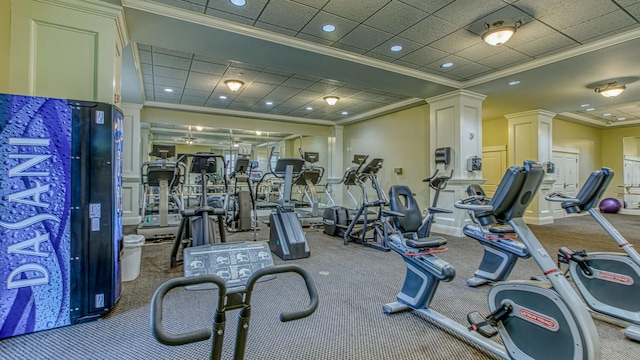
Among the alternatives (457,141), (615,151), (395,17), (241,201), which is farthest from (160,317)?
(615,151)

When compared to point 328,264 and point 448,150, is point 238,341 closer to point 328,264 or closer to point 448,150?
point 328,264

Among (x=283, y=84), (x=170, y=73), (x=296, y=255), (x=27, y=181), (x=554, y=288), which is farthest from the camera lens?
(x=283, y=84)

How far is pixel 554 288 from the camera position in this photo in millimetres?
1544

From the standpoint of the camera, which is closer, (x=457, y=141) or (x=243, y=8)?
(x=243, y=8)

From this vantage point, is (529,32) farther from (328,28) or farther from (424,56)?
(328,28)

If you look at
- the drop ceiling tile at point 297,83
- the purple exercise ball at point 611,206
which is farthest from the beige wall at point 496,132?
the drop ceiling tile at point 297,83

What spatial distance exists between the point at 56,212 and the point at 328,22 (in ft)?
10.4

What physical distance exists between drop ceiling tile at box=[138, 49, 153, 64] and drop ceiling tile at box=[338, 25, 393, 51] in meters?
2.84

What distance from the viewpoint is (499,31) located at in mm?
3502

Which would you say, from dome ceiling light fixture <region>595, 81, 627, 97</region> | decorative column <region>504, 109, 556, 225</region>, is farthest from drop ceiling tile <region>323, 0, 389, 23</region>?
decorative column <region>504, 109, 556, 225</region>

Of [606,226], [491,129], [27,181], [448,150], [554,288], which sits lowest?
[554,288]

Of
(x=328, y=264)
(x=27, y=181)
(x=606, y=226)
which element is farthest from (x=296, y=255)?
(x=606, y=226)

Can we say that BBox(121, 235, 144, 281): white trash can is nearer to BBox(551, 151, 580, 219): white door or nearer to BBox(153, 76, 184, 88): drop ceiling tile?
BBox(153, 76, 184, 88): drop ceiling tile

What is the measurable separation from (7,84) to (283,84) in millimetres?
3976
